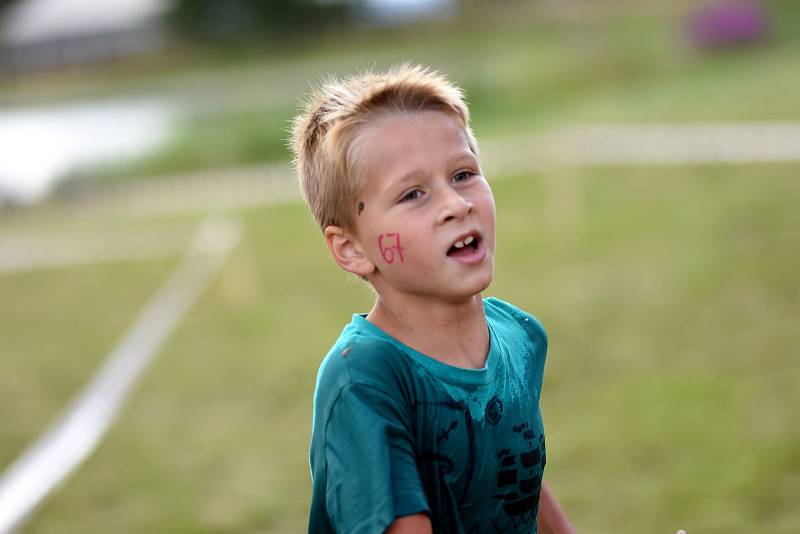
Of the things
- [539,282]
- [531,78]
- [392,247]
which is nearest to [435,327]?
[392,247]

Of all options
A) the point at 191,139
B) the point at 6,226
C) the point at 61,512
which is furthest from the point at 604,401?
the point at 191,139

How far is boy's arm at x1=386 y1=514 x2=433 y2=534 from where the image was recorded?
1.57 m

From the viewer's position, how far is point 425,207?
168 centimetres

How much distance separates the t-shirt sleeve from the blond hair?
33cm

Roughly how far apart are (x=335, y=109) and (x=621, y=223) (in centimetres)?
925

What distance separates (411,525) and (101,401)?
6.00 m

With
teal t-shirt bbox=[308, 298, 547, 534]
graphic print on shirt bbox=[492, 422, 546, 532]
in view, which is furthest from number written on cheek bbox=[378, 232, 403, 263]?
graphic print on shirt bbox=[492, 422, 546, 532]

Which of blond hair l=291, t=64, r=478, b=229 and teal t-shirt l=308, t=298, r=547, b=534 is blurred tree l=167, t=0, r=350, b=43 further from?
teal t-shirt l=308, t=298, r=547, b=534

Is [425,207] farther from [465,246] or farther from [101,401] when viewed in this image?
[101,401]

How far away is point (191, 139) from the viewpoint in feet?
71.3

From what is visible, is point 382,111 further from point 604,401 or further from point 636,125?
point 636,125

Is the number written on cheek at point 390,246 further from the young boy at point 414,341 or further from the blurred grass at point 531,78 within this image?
the blurred grass at point 531,78

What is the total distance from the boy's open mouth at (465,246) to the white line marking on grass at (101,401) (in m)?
3.05

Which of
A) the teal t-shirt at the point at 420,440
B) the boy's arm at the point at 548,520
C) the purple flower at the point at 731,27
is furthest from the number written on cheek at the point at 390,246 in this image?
the purple flower at the point at 731,27
